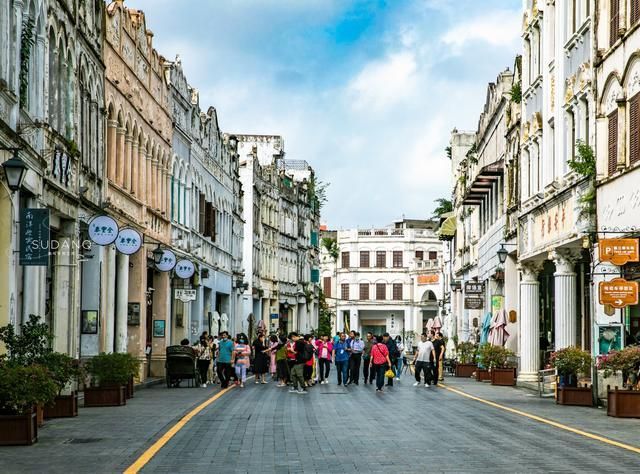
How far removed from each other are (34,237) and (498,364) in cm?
2200

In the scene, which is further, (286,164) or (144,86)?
(286,164)

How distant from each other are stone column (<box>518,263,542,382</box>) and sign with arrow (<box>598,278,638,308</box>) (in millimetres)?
13958

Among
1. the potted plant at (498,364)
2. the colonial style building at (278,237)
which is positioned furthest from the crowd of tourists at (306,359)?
the colonial style building at (278,237)

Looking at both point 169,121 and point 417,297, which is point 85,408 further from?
point 417,297

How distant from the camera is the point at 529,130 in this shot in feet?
133

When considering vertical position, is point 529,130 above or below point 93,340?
above

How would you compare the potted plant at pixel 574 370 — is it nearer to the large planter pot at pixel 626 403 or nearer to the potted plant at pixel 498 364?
the large planter pot at pixel 626 403

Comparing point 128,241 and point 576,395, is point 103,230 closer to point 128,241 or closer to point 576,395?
point 128,241

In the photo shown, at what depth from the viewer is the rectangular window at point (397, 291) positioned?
129625 mm

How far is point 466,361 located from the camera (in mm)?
51531

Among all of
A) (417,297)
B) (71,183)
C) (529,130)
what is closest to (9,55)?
(71,183)

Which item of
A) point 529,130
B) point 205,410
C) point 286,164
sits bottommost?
point 205,410

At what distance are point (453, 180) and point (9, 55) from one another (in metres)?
58.3

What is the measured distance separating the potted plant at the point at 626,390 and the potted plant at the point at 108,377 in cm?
1004
